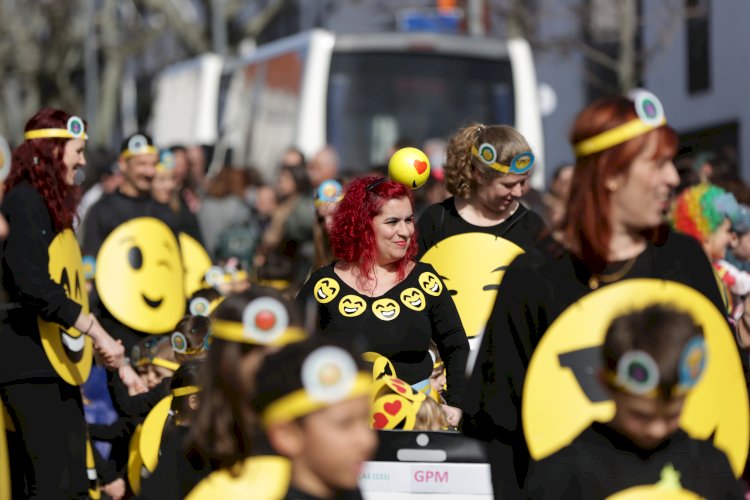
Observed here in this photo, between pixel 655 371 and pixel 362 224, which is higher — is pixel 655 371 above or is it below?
below

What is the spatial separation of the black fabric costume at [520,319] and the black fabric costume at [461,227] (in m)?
2.51

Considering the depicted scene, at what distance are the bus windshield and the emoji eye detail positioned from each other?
940 cm

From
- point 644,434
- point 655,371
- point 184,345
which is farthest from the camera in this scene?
point 184,345

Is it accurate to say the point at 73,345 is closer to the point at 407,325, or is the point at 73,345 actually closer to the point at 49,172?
the point at 49,172

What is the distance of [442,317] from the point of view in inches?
251

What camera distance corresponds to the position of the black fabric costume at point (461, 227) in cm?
682

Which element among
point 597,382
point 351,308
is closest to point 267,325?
point 597,382

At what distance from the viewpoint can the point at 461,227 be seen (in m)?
6.86

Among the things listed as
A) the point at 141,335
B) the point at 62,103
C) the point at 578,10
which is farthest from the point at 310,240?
the point at 62,103

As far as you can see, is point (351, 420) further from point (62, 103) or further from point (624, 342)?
point (62, 103)

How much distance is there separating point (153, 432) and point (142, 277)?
173cm

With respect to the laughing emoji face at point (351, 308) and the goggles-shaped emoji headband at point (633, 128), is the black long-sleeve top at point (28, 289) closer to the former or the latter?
the laughing emoji face at point (351, 308)

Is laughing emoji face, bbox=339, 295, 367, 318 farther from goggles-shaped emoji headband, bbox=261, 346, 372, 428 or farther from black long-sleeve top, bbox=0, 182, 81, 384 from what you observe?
goggles-shaped emoji headband, bbox=261, 346, 372, 428

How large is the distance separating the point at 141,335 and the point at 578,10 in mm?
19641
